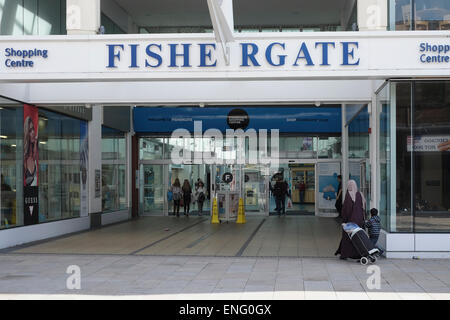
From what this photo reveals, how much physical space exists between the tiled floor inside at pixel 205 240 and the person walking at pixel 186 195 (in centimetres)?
252

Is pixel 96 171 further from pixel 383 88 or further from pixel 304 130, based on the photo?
pixel 383 88

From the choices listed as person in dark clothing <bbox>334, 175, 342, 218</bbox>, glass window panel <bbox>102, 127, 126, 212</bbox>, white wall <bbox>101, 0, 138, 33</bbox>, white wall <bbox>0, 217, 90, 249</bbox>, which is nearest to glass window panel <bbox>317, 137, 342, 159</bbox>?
person in dark clothing <bbox>334, 175, 342, 218</bbox>

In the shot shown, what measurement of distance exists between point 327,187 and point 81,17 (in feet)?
41.2

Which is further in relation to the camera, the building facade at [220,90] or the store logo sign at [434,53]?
the building facade at [220,90]

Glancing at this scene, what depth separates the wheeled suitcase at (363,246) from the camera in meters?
10.0

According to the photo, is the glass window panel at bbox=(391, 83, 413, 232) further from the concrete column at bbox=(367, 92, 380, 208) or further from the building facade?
the concrete column at bbox=(367, 92, 380, 208)

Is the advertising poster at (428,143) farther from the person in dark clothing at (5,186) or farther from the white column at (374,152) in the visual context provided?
the person in dark clothing at (5,186)

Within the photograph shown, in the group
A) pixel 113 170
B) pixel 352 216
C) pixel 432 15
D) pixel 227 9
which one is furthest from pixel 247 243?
pixel 113 170

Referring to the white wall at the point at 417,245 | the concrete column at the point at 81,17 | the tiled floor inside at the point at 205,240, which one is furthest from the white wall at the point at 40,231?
the white wall at the point at 417,245

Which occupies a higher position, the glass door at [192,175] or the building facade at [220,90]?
the building facade at [220,90]

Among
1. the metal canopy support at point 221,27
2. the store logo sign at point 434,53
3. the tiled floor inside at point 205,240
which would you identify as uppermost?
the metal canopy support at point 221,27

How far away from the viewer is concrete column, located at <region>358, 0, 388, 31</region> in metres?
11.5

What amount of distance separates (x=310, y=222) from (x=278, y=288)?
11488 mm

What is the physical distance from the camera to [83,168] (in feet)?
54.9
